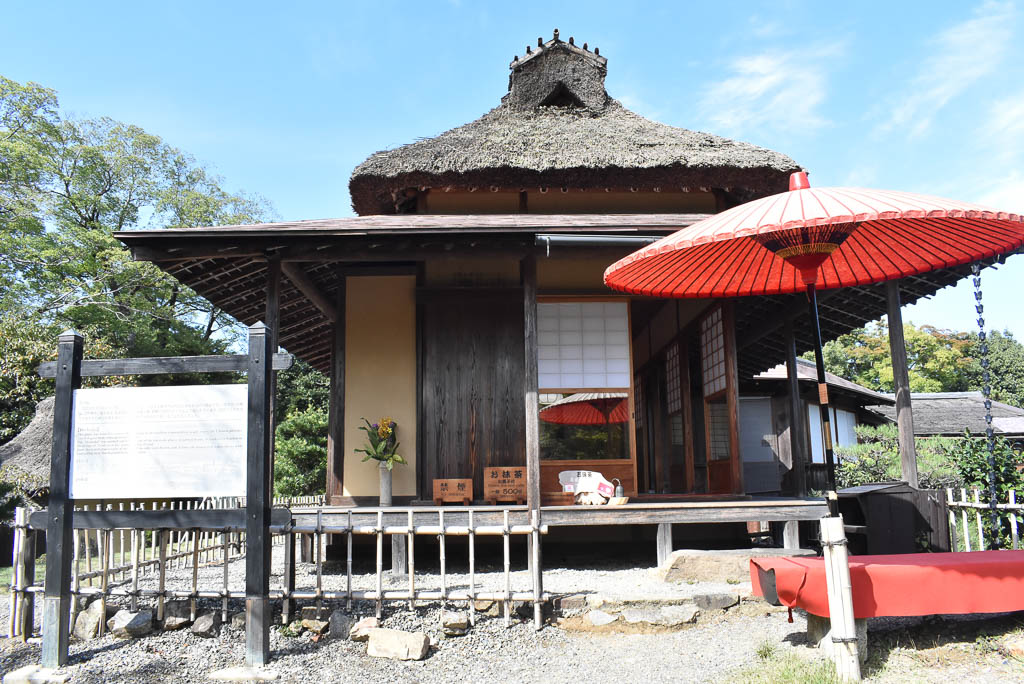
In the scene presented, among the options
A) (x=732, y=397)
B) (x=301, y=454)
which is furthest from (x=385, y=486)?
(x=301, y=454)

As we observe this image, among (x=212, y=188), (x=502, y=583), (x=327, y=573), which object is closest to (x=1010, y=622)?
(x=502, y=583)

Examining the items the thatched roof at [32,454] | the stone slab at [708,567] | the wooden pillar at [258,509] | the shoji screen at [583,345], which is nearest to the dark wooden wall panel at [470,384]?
the shoji screen at [583,345]

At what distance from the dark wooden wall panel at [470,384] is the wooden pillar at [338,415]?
2.99ft

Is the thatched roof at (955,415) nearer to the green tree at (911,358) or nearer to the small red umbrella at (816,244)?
the green tree at (911,358)

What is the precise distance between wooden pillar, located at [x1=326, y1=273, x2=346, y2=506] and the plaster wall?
5 cm

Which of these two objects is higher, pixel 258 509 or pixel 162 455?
pixel 162 455

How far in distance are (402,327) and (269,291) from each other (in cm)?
193

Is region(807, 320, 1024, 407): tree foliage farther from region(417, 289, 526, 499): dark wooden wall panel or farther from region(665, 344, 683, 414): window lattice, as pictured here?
region(417, 289, 526, 499): dark wooden wall panel

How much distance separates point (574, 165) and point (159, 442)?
5.60 m

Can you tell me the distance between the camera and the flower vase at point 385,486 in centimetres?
730

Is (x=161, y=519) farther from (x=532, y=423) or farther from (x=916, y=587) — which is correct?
(x=916, y=587)

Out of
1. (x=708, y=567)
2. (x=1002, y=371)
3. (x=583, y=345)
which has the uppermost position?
(x=1002, y=371)

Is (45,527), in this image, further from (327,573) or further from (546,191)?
(546,191)

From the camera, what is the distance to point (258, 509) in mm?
4832
